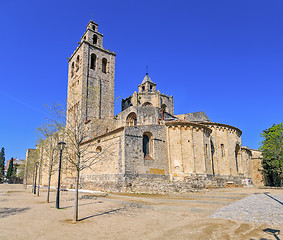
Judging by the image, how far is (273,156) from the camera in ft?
98.8

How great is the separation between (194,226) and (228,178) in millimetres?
19737

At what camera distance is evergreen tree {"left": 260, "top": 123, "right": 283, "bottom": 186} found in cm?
3016

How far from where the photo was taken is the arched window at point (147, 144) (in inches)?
814

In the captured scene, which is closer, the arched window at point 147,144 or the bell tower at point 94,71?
the arched window at point 147,144

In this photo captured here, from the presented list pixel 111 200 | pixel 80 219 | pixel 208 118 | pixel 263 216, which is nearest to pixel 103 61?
pixel 208 118

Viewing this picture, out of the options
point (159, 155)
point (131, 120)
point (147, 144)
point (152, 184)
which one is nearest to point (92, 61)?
point (131, 120)

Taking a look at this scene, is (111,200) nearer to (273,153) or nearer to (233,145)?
(233,145)

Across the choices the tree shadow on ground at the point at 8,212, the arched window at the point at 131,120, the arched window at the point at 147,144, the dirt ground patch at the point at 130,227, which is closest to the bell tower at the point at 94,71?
the arched window at the point at 131,120

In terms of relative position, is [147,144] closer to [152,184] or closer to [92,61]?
[152,184]

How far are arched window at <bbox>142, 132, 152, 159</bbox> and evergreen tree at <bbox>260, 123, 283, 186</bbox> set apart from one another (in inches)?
800

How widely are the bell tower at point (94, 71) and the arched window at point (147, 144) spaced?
498 inches

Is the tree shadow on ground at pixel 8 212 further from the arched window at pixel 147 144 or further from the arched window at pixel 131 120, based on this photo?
the arched window at pixel 131 120

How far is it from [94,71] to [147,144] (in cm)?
1822

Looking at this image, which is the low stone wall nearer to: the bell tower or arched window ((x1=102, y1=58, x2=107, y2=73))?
the bell tower
